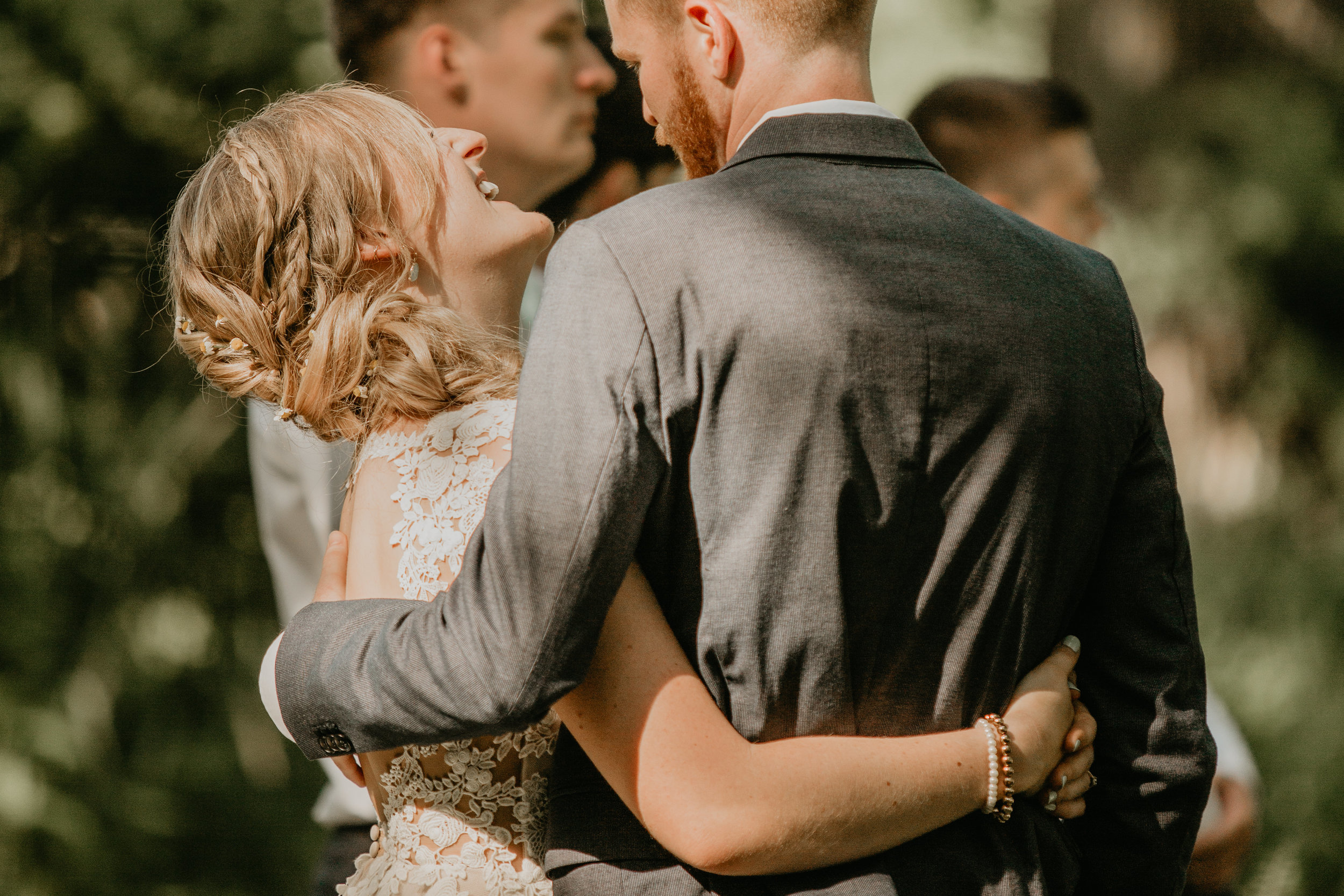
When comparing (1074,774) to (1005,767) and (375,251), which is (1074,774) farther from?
(375,251)

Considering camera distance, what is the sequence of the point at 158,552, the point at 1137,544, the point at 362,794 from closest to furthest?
the point at 1137,544 < the point at 362,794 < the point at 158,552

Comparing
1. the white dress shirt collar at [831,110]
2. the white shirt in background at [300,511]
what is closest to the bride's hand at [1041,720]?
the white dress shirt collar at [831,110]

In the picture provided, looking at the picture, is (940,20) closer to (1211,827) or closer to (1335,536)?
(1335,536)

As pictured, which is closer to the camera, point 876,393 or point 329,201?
point 876,393

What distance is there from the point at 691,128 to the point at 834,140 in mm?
273

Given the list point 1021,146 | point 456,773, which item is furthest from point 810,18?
point 1021,146

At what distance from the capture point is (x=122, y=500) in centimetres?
383

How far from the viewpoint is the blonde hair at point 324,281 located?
1486 millimetres

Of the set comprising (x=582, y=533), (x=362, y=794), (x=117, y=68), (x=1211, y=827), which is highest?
(x=582, y=533)

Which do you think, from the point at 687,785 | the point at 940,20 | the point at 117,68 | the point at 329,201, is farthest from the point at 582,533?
the point at 940,20

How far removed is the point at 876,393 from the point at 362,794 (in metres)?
1.54

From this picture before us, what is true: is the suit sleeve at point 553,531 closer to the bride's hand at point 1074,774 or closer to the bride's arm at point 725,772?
the bride's arm at point 725,772

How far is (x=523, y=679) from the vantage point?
1.01 metres

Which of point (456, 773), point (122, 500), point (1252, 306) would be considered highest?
point (456, 773)
